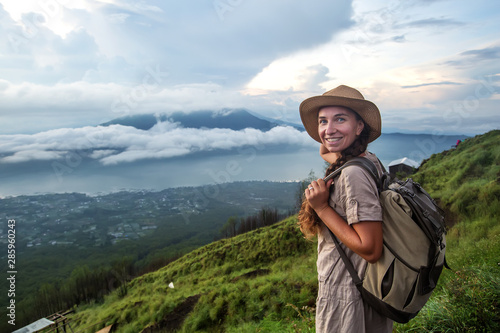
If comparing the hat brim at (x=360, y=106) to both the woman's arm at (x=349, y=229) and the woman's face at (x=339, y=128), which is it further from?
the woman's arm at (x=349, y=229)

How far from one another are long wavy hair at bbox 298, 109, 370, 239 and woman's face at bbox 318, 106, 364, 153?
0.14ft

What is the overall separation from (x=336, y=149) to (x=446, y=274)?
525 centimetres

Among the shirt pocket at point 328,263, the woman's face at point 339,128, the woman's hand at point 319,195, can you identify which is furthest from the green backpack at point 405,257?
the woman's face at point 339,128

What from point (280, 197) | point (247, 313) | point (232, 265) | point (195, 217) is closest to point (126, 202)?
point (195, 217)

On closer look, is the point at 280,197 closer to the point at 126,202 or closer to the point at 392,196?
the point at 126,202

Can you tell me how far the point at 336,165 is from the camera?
202 centimetres

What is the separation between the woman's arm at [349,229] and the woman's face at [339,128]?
33cm

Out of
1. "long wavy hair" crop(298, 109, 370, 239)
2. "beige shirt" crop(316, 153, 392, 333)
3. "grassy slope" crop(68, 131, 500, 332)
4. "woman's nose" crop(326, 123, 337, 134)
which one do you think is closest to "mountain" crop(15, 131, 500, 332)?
"grassy slope" crop(68, 131, 500, 332)

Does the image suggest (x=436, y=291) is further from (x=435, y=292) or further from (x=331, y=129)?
(x=331, y=129)

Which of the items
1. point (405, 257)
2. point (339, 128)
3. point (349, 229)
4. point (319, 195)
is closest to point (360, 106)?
point (339, 128)

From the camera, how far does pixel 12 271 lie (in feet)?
273

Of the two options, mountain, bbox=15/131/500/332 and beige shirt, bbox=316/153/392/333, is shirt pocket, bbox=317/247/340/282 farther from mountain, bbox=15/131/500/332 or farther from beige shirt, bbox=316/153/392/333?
mountain, bbox=15/131/500/332

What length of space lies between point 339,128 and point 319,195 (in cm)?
54

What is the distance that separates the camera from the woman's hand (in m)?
1.78
